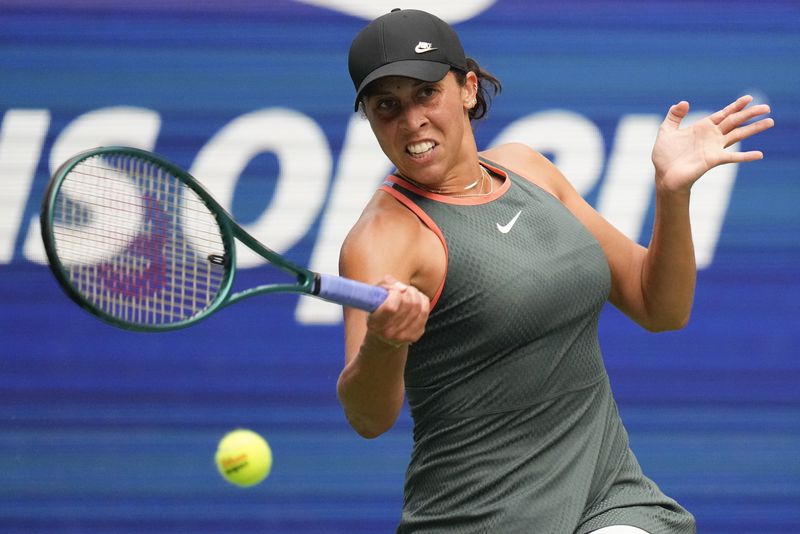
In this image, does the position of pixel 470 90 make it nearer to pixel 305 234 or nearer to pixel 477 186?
pixel 477 186

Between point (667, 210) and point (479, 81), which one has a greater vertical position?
point (479, 81)

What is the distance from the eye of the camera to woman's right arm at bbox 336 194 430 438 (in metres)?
2.12

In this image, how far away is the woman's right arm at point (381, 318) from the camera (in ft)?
6.97

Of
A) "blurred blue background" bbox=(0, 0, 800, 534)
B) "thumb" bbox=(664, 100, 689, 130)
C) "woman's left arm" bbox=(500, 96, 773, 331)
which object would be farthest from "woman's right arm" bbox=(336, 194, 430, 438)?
"blurred blue background" bbox=(0, 0, 800, 534)

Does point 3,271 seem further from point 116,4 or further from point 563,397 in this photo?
point 563,397

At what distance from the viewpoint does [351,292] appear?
2.12m

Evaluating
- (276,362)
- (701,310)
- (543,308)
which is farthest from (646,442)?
(543,308)

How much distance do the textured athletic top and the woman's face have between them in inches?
2.3

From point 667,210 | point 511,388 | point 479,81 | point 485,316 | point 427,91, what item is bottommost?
point 511,388

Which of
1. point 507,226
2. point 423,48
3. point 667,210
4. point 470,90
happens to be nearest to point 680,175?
point 667,210

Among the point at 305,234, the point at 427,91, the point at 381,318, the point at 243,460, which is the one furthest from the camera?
the point at 305,234

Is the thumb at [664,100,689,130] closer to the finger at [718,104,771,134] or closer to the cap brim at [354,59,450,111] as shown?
the finger at [718,104,771,134]

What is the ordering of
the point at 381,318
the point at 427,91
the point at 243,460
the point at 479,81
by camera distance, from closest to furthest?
the point at 381,318 → the point at 427,91 → the point at 479,81 → the point at 243,460

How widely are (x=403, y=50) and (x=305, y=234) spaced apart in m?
1.81
